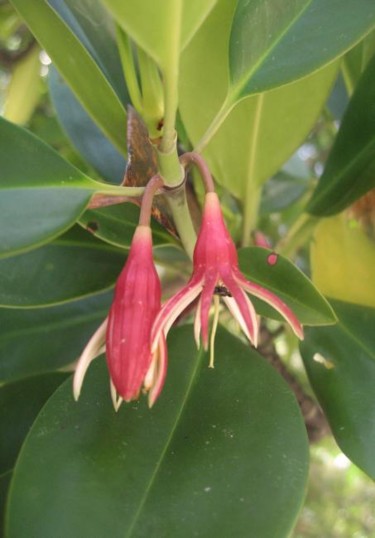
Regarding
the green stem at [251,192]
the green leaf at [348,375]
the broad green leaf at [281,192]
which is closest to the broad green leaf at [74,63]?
the green stem at [251,192]

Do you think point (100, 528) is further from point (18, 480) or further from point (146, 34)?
point (146, 34)

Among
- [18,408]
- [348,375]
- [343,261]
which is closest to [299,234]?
[343,261]

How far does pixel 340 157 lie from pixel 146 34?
0.31 meters

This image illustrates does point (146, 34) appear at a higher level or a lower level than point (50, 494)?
higher

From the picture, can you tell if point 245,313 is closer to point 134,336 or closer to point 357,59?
point 134,336

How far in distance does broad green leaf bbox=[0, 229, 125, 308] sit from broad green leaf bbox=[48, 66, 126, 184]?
116 mm

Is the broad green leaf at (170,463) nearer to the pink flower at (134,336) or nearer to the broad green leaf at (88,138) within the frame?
the pink flower at (134,336)

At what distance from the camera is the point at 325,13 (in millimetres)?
470

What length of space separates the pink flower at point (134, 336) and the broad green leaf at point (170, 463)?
0.29 feet

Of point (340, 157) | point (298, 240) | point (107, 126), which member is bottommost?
point (298, 240)

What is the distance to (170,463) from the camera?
0.44m

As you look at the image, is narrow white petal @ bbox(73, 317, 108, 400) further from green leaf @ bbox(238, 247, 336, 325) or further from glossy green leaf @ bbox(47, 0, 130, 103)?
glossy green leaf @ bbox(47, 0, 130, 103)

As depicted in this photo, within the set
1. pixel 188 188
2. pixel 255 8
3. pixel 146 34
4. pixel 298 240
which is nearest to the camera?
pixel 146 34

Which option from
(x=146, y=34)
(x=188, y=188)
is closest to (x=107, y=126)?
(x=188, y=188)
